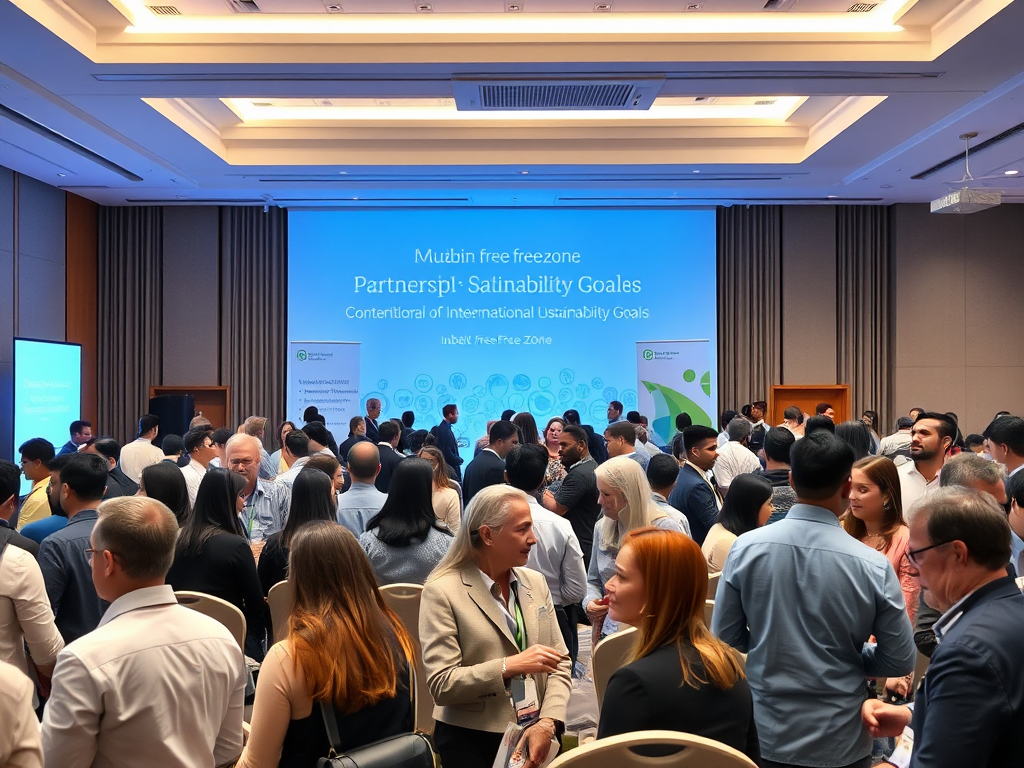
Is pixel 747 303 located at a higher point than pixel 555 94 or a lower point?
lower

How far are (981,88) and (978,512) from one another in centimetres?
748

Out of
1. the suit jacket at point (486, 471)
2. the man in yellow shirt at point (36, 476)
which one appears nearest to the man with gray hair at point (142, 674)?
the man in yellow shirt at point (36, 476)

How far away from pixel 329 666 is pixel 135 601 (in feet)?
1.67

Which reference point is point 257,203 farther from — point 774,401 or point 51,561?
point 51,561

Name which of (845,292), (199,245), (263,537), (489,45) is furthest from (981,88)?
(199,245)

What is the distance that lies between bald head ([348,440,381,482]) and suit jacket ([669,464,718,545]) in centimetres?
173

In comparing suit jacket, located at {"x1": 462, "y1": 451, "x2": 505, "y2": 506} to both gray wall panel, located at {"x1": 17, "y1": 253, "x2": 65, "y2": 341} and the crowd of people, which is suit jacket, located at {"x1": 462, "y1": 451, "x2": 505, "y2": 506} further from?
gray wall panel, located at {"x1": 17, "y1": 253, "x2": 65, "y2": 341}

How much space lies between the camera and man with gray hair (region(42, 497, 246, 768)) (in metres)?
1.97

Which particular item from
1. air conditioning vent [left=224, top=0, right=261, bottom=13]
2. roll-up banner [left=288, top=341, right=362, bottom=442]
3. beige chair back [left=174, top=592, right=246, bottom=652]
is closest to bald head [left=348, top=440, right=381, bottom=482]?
beige chair back [left=174, top=592, right=246, bottom=652]

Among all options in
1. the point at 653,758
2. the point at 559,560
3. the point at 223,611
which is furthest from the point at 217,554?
the point at 653,758

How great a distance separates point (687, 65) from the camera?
7445 mm

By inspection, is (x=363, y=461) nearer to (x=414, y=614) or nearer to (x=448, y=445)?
(x=414, y=614)

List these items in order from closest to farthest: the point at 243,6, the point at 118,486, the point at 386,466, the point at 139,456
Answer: the point at 118,486
the point at 386,466
the point at 243,6
the point at 139,456

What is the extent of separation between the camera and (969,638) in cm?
169
